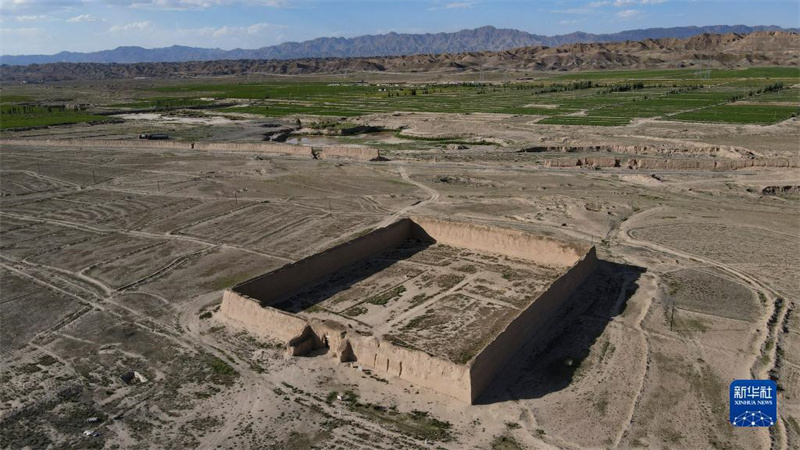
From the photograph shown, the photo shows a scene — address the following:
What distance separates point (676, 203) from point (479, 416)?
21440 mm

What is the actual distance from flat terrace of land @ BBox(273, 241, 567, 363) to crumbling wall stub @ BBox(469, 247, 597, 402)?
516 mm

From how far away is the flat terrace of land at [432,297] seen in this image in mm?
16375

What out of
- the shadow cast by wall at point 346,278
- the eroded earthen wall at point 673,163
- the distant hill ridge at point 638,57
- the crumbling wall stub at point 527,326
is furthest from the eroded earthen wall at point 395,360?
the distant hill ridge at point 638,57

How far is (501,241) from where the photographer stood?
73.7ft

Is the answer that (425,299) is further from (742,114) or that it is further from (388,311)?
(742,114)

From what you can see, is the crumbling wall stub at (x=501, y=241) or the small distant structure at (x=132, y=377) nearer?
the small distant structure at (x=132, y=377)

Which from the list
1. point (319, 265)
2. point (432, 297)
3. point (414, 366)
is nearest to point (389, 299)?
point (432, 297)

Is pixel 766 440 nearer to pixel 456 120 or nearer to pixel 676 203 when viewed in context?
pixel 676 203

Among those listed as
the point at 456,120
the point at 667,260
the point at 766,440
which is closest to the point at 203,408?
the point at 766,440

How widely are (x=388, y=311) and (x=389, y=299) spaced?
911mm

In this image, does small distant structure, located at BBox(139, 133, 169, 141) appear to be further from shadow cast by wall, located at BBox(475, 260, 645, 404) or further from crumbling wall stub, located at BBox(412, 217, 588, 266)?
shadow cast by wall, located at BBox(475, 260, 645, 404)

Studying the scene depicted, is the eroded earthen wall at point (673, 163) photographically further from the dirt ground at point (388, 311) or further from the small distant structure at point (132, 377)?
the small distant structure at point (132, 377)

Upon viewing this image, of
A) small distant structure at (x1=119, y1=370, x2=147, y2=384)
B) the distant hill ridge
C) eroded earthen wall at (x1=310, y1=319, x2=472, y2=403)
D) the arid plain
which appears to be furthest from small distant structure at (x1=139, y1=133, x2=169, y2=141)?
the distant hill ridge

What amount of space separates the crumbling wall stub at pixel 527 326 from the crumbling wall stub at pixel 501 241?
1.13 m
